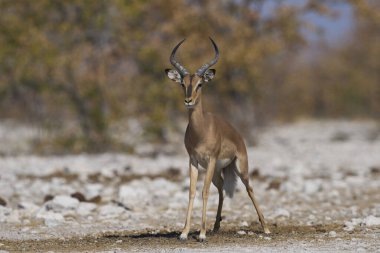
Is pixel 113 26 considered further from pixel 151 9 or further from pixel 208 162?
pixel 208 162

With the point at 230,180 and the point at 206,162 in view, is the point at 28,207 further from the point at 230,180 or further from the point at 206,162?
the point at 206,162

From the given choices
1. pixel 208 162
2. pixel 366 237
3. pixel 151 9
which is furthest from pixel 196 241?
pixel 151 9

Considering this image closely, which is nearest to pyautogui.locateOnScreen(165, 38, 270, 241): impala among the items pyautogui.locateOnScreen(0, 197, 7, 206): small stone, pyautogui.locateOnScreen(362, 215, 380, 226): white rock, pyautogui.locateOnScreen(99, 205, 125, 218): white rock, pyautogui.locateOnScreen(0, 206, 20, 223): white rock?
pyautogui.locateOnScreen(362, 215, 380, 226): white rock

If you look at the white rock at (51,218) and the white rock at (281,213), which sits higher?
the white rock at (281,213)

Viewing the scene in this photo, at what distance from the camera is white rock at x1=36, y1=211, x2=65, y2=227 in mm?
11102

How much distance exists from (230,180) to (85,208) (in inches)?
115

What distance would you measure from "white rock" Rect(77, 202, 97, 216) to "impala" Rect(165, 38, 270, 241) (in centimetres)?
276

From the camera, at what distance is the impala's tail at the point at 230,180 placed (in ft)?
34.5

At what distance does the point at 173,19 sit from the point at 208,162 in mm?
16897

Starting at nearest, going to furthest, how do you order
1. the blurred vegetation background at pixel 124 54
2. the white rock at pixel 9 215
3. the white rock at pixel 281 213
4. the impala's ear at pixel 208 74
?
1. the impala's ear at pixel 208 74
2. the white rock at pixel 9 215
3. the white rock at pixel 281 213
4. the blurred vegetation background at pixel 124 54

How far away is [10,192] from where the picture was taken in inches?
575

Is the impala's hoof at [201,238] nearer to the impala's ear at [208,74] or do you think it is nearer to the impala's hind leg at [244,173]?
the impala's hind leg at [244,173]

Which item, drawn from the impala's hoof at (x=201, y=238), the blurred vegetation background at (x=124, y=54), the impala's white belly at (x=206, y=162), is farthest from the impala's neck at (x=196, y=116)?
the blurred vegetation background at (x=124, y=54)

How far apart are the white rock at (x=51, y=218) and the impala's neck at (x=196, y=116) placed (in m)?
2.83
